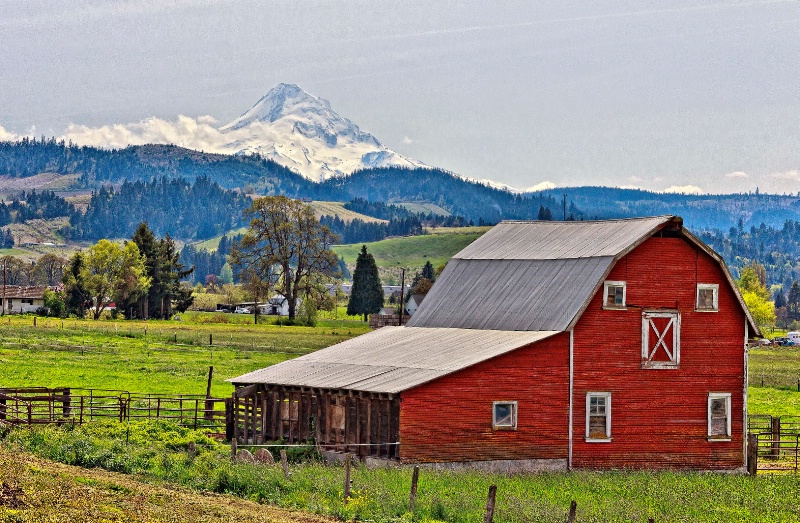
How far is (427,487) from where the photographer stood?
106 feet

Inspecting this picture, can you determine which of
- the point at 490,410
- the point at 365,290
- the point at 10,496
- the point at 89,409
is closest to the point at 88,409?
the point at 89,409

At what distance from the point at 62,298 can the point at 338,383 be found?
103m

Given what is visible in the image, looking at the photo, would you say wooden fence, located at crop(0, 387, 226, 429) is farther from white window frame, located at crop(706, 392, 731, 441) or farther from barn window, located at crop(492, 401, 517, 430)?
white window frame, located at crop(706, 392, 731, 441)

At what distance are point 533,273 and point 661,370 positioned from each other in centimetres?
596

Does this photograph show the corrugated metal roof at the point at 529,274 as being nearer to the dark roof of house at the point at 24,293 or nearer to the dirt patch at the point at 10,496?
the dirt patch at the point at 10,496

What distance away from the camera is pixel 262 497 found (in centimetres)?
3012

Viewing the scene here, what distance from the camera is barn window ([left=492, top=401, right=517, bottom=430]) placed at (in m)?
39.7

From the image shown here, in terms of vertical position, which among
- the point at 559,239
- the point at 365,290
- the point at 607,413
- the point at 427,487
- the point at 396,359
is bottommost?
the point at 427,487

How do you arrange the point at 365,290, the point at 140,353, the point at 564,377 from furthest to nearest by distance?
the point at 365,290, the point at 140,353, the point at 564,377

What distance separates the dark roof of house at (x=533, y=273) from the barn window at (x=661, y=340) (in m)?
2.39

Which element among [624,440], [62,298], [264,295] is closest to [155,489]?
[624,440]

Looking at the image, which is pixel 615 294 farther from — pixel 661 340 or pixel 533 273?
pixel 533 273

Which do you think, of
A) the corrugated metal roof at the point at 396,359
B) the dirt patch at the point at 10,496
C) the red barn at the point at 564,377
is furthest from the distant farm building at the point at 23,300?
the dirt patch at the point at 10,496

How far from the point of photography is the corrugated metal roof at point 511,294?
4262 centimetres
